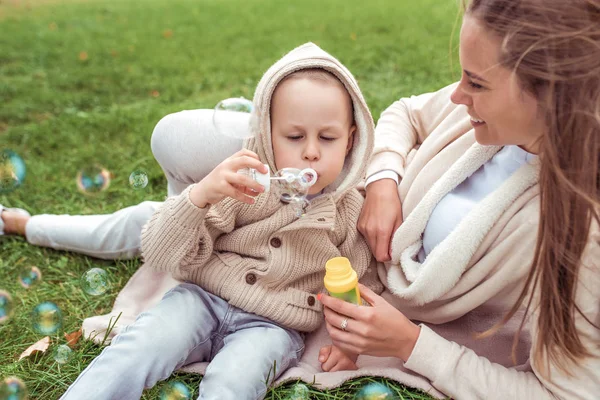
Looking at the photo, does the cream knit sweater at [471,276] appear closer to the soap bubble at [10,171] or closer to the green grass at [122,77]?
the green grass at [122,77]

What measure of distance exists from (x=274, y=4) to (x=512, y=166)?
644cm

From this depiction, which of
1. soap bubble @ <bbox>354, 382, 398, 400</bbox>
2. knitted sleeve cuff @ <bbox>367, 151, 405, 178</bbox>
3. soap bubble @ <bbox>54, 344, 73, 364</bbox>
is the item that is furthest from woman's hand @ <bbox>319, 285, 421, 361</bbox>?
soap bubble @ <bbox>54, 344, 73, 364</bbox>

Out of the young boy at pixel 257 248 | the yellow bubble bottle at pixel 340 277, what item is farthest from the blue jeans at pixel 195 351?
the yellow bubble bottle at pixel 340 277

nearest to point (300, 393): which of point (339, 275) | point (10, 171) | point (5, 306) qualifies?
point (339, 275)

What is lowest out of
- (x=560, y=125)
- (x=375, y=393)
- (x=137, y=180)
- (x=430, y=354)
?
(x=375, y=393)

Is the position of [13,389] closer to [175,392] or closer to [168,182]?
[175,392]

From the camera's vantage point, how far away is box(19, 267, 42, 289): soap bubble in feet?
8.05

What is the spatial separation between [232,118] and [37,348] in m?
0.96

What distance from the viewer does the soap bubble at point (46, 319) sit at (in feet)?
7.06

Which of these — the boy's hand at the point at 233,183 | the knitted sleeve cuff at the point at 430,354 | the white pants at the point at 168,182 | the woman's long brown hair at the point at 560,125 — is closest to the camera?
the woman's long brown hair at the point at 560,125

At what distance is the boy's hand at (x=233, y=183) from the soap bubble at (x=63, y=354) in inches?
27.2

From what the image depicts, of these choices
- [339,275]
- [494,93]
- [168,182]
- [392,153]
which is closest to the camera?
[494,93]

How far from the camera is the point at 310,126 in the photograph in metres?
A: 1.81

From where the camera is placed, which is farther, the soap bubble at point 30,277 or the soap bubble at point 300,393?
the soap bubble at point 30,277
